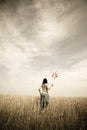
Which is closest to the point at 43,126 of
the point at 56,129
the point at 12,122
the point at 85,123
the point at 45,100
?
the point at 56,129

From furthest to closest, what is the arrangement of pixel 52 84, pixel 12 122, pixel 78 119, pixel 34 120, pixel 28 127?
pixel 52 84 → pixel 78 119 → pixel 34 120 → pixel 12 122 → pixel 28 127

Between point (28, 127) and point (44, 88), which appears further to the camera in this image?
point (44, 88)

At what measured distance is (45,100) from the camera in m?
7.71

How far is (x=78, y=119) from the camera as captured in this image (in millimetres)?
6152

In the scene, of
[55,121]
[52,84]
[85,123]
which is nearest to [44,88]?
[52,84]

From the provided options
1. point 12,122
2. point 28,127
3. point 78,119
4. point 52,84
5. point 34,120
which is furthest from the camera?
point 52,84

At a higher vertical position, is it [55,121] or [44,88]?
[44,88]

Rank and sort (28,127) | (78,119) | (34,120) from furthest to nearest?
(78,119), (34,120), (28,127)

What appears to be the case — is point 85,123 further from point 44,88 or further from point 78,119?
point 44,88

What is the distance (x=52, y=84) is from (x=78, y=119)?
213cm

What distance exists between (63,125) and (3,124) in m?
2.01

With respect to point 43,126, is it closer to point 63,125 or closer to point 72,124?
point 63,125

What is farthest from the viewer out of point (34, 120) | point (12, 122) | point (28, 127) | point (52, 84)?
point (52, 84)

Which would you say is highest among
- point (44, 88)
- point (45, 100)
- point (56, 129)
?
point (44, 88)
